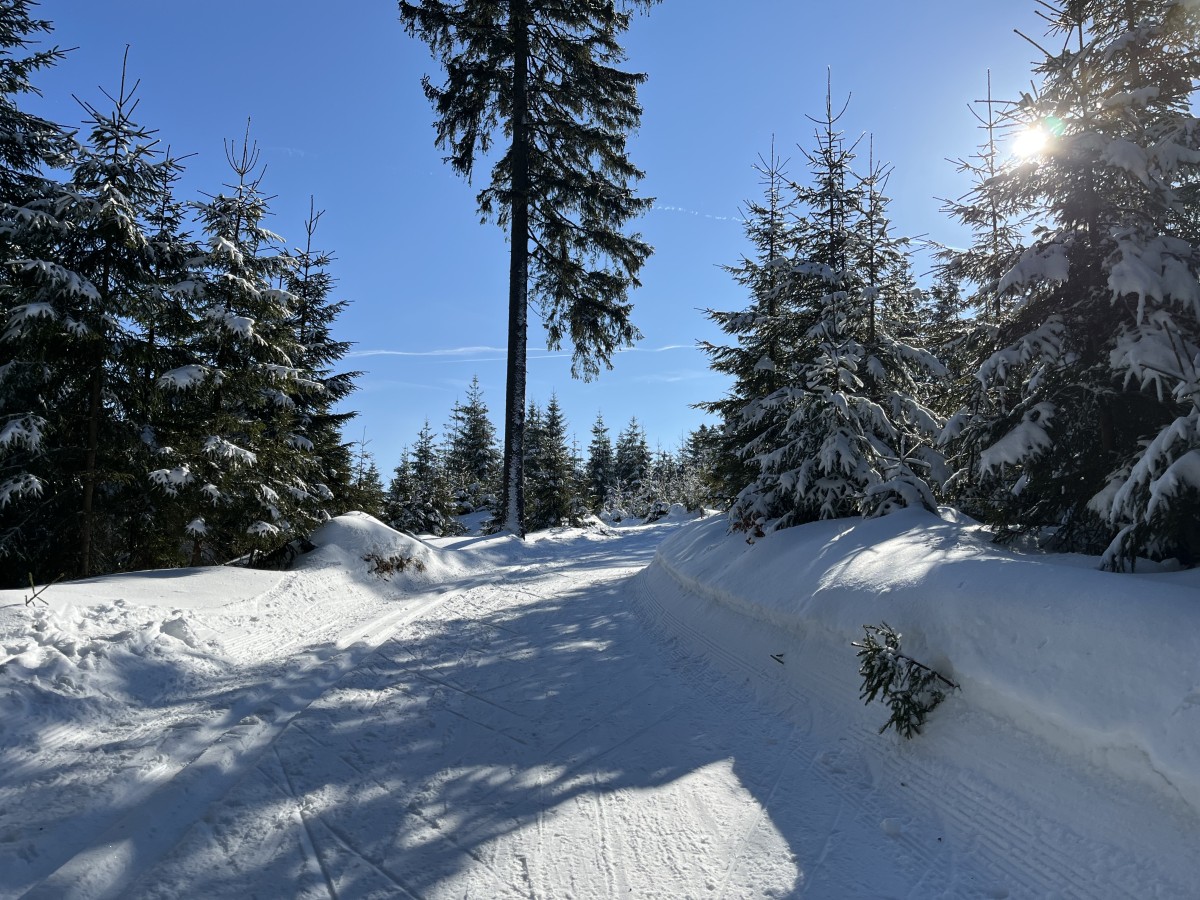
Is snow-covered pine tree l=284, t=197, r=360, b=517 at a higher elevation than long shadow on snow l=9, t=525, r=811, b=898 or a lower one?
higher

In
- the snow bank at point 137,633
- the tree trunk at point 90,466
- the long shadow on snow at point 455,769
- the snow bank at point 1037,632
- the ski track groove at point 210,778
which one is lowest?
the long shadow on snow at point 455,769

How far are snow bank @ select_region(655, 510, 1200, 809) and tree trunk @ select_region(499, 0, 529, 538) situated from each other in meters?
10.9

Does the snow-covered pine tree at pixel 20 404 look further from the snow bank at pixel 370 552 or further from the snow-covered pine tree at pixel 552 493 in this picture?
the snow-covered pine tree at pixel 552 493

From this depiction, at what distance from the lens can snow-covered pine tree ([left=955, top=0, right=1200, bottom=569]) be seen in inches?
180

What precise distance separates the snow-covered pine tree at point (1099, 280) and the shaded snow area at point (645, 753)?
82 centimetres

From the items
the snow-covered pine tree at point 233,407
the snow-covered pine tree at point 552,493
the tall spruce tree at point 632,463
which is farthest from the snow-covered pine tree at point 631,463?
the snow-covered pine tree at point 233,407

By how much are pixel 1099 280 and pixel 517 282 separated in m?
13.3

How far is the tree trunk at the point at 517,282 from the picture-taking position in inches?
637

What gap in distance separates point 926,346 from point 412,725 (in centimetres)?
1142

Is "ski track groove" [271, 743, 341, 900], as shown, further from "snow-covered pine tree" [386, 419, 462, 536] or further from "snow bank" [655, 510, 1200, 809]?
"snow-covered pine tree" [386, 419, 462, 536]

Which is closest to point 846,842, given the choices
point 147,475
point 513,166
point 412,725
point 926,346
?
point 412,725

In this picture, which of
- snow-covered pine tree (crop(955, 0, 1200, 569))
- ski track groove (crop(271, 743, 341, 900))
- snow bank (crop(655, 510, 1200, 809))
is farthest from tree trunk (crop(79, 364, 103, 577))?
snow-covered pine tree (crop(955, 0, 1200, 569))

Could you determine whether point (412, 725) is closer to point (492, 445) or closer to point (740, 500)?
point (740, 500)

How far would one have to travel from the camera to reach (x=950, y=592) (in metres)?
4.36
